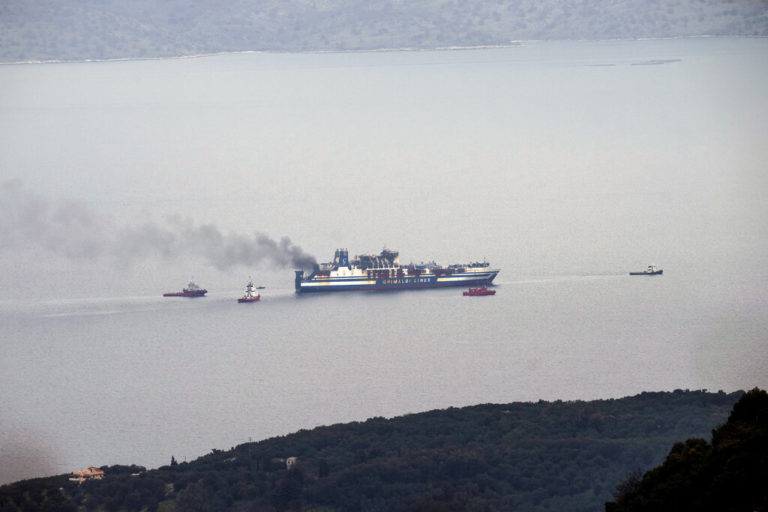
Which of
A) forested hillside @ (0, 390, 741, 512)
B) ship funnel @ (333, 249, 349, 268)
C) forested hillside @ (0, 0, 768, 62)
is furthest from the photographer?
forested hillside @ (0, 0, 768, 62)

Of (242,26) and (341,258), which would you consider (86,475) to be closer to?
(341,258)

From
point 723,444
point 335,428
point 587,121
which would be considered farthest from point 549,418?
point 587,121

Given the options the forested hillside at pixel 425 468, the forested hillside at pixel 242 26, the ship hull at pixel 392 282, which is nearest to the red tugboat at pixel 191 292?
the ship hull at pixel 392 282

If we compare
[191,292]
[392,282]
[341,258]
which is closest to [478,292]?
[392,282]

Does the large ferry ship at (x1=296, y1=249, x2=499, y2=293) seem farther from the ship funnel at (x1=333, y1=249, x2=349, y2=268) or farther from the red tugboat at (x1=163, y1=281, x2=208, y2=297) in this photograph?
the red tugboat at (x1=163, y1=281, x2=208, y2=297)

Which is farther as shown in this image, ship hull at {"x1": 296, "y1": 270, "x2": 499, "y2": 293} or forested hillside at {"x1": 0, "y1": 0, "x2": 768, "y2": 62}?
forested hillside at {"x1": 0, "y1": 0, "x2": 768, "y2": 62}

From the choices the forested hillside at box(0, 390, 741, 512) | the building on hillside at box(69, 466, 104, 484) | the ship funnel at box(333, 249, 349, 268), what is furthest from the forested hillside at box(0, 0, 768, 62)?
the building on hillside at box(69, 466, 104, 484)
